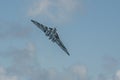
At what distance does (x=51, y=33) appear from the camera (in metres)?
190

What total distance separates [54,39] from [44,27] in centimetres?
1243

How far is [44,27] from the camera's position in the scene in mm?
195250

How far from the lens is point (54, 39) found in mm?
195625

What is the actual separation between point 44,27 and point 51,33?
29.2ft

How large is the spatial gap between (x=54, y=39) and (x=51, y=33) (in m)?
7.26
